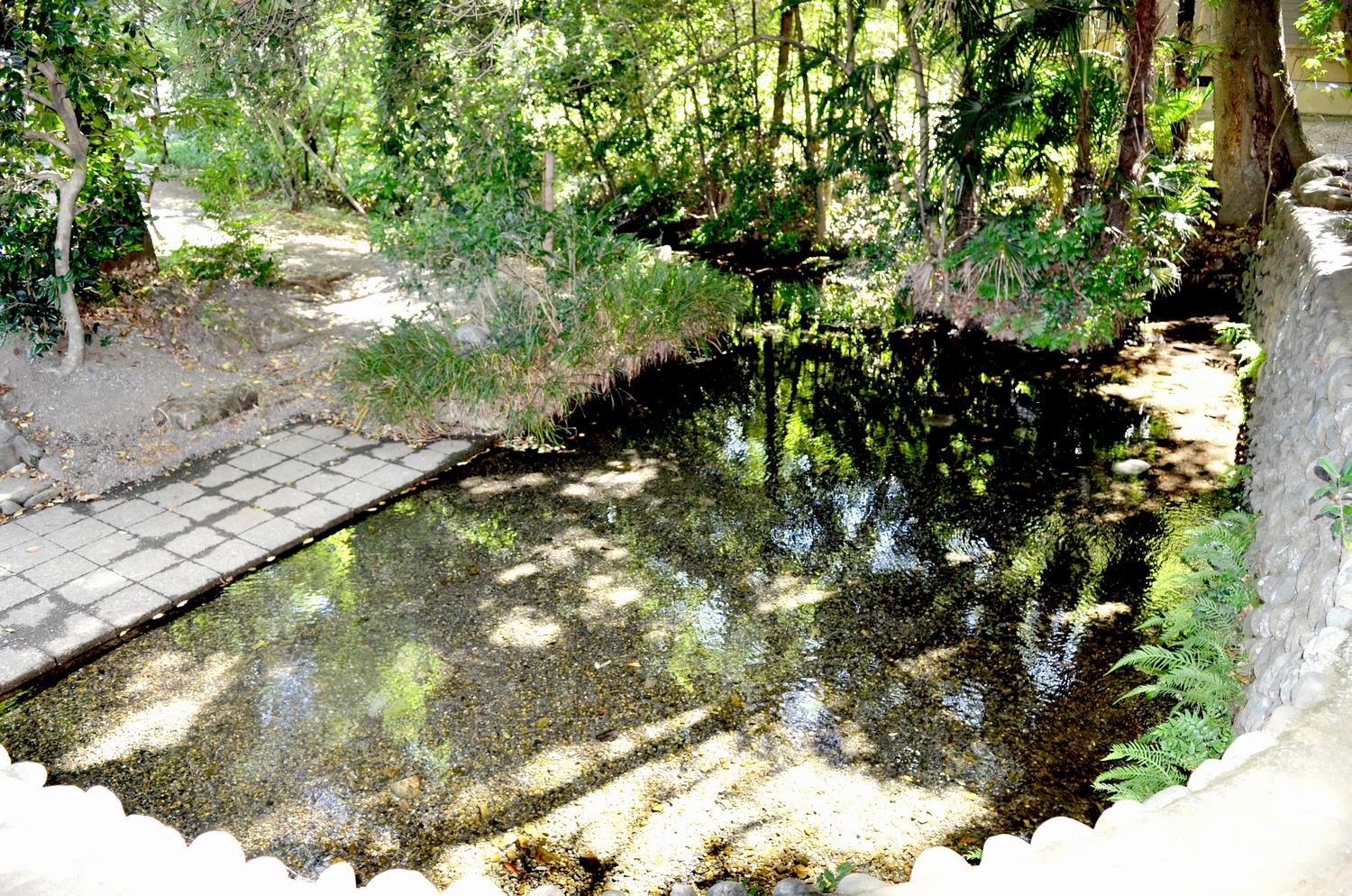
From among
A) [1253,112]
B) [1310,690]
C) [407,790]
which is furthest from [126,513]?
[1253,112]

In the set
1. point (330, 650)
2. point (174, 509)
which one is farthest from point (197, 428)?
point (330, 650)

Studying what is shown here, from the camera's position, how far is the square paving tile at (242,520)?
492 centimetres

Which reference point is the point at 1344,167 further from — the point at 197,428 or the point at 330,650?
the point at 197,428

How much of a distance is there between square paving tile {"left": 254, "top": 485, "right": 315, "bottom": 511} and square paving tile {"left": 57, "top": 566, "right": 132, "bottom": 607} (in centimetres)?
85

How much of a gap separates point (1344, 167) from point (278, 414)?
343 inches

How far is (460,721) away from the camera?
353 cm

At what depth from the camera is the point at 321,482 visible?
541 cm

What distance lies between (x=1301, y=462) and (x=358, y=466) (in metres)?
4.87

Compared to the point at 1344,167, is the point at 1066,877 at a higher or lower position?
lower

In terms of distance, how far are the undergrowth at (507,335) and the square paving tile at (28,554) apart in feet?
6.26

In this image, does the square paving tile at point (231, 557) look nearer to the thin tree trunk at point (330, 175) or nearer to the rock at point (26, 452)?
the rock at point (26, 452)

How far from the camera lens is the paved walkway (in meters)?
4.14

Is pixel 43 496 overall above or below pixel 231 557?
above

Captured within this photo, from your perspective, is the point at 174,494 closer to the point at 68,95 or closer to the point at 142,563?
the point at 142,563
